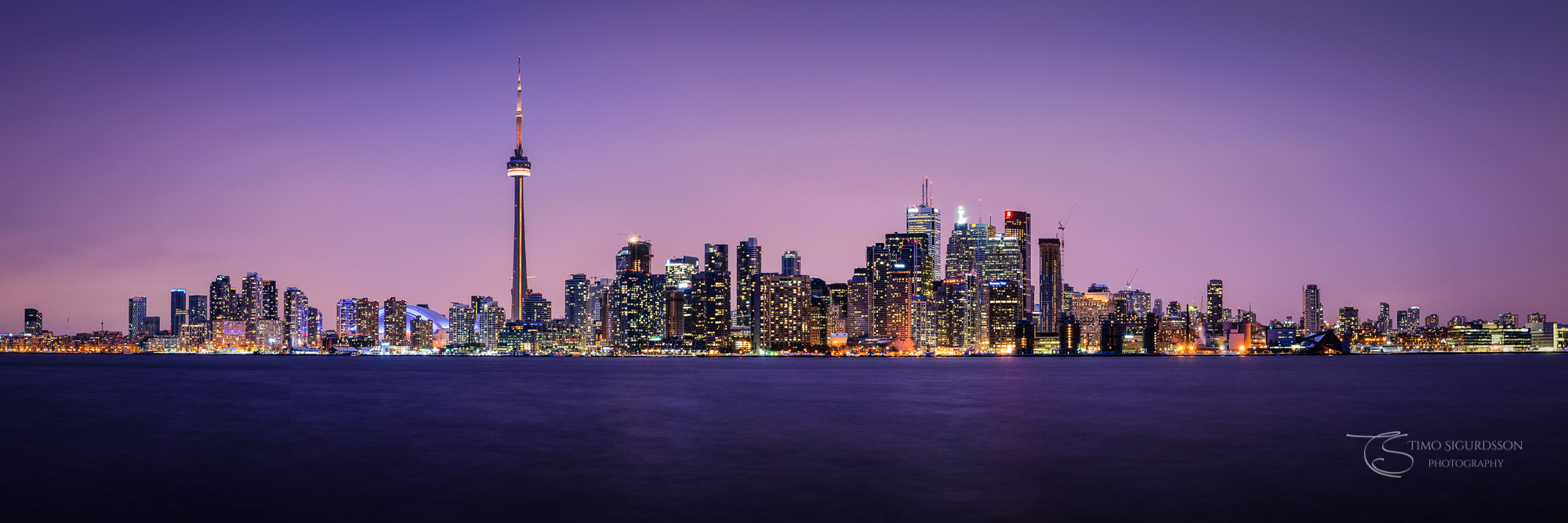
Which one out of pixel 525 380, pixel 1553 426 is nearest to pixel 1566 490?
pixel 1553 426

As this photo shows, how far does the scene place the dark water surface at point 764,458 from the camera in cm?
3191

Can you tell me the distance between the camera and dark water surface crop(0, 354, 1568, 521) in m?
31.9

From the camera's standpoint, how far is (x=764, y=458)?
45.8 meters

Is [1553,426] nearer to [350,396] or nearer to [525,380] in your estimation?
A: [350,396]

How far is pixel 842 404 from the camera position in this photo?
82188 mm
